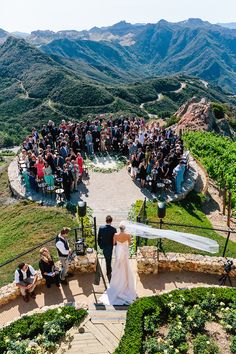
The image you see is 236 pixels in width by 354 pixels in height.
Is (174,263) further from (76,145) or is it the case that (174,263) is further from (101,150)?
(101,150)

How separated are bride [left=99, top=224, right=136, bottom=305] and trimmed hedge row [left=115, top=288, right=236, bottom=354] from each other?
82cm

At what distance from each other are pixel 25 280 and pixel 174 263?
4855 mm

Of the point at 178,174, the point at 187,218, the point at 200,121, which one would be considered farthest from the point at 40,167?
the point at 200,121

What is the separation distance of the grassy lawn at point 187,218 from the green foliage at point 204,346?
5.35m

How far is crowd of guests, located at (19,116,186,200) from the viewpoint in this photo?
18.3 metres

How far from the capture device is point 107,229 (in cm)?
1059

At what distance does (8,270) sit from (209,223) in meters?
9.84

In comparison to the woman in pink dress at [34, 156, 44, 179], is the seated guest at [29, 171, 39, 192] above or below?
below

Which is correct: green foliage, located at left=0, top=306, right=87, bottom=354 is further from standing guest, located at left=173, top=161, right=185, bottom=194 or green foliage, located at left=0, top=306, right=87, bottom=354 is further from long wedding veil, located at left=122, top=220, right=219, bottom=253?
standing guest, located at left=173, top=161, right=185, bottom=194

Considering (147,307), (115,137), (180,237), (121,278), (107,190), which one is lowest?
(147,307)

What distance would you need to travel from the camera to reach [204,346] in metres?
8.16

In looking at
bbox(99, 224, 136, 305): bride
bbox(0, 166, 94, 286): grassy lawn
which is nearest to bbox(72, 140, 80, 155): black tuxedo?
bbox(0, 166, 94, 286): grassy lawn

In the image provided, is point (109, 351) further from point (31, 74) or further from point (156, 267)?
point (31, 74)

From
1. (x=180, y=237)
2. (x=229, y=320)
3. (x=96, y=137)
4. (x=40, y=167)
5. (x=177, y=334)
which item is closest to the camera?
(x=177, y=334)
